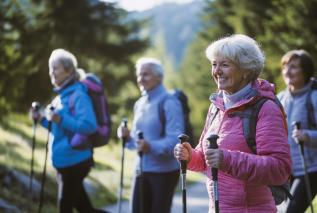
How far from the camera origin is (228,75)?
147 inches

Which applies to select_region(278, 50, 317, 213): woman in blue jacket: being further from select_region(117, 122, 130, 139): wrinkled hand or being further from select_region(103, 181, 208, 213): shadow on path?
select_region(103, 181, 208, 213): shadow on path

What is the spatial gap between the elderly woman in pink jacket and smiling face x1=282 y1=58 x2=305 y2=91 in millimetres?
2813

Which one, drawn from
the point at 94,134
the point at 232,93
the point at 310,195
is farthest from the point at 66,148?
the point at 232,93

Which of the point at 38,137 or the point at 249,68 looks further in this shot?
the point at 38,137

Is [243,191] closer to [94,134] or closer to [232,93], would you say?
[232,93]

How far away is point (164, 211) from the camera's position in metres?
6.34

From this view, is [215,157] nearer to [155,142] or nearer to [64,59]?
[155,142]

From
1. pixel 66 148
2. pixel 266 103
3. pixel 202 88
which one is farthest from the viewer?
pixel 202 88

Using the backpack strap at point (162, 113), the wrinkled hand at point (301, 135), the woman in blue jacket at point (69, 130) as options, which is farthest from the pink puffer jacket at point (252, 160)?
the woman in blue jacket at point (69, 130)

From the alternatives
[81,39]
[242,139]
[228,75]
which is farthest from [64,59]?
[81,39]

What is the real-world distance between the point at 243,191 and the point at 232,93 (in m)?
0.61

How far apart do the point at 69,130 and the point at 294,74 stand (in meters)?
2.49

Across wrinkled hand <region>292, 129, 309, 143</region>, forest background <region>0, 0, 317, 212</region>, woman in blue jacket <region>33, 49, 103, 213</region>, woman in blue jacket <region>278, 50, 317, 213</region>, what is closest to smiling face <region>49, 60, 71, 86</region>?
woman in blue jacket <region>33, 49, 103, 213</region>

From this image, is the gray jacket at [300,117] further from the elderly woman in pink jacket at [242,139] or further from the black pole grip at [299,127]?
the elderly woman in pink jacket at [242,139]
